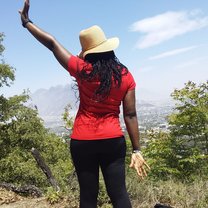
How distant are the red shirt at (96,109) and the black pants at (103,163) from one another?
7 centimetres

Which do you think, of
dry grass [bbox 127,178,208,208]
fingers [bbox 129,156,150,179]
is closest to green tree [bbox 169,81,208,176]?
dry grass [bbox 127,178,208,208]

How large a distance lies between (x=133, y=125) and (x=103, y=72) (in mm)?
555

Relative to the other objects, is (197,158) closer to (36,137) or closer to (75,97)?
(36,137)

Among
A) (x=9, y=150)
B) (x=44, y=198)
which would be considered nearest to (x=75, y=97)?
(x=44, y=198)

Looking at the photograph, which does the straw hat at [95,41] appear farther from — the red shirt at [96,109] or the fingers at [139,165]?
the fingers at [139,165]

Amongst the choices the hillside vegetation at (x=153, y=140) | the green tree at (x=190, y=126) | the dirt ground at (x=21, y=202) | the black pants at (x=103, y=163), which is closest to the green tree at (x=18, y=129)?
the hillside vegetation at (x=153, y=140)

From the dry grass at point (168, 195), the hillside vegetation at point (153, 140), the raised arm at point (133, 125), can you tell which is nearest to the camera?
the raised arm at point (133, 125)

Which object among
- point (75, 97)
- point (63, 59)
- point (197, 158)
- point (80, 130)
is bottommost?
point (197, 158)

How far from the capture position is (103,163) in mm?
3273

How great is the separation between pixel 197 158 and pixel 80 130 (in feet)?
66.1

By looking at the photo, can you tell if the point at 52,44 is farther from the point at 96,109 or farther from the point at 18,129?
the point at 18,129

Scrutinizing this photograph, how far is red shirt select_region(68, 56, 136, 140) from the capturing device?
10.3 feet

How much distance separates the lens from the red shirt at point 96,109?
10.3ft

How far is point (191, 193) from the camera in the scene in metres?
6.12
